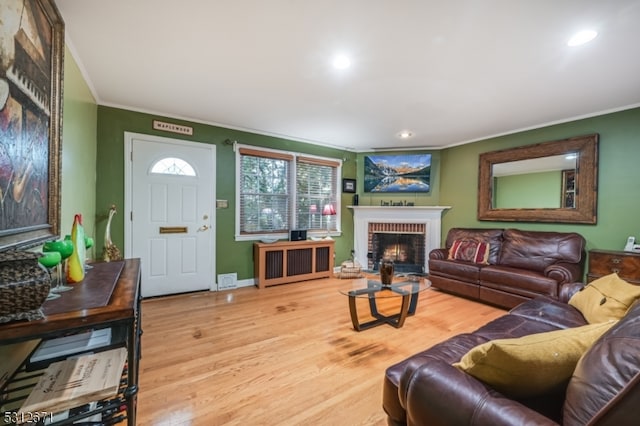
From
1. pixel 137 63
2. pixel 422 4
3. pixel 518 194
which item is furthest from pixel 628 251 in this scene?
pixel 137 63

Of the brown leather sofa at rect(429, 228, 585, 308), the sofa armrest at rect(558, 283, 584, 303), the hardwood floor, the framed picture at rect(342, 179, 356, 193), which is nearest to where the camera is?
the hardwood floor

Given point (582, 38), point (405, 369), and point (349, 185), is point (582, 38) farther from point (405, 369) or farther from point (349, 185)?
point (349, 185)

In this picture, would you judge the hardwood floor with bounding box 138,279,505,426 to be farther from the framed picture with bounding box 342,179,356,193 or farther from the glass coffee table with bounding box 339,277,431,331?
the framed picture with bounding box 342,179,356,193

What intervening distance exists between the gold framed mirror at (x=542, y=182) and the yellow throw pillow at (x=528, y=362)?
11.4 ft

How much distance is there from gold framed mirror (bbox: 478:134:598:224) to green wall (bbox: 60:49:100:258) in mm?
5147

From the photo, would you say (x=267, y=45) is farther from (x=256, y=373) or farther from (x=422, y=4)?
(x=256, y=373)

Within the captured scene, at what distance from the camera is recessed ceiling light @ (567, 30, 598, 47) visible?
182cm

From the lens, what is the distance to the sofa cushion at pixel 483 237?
389cm

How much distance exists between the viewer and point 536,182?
152 inches

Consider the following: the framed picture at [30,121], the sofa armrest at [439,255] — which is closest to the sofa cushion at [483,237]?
the sofa armrest at [439,255]

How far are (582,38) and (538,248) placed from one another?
8.38 ft

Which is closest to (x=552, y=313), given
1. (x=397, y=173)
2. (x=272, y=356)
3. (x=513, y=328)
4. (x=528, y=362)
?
(x=513, y=328)

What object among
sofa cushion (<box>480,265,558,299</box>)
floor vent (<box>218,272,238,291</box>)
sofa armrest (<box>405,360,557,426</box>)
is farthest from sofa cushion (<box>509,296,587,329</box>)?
floor vent (<box>218,272,238,291</box>)

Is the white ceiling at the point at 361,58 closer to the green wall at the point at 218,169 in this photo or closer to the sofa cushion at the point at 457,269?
the green wall at the point at 218,169
